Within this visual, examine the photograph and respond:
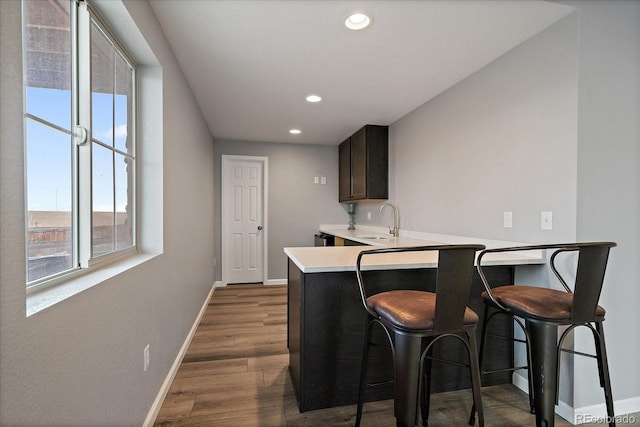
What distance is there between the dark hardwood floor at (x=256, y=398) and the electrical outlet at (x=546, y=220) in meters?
1.06

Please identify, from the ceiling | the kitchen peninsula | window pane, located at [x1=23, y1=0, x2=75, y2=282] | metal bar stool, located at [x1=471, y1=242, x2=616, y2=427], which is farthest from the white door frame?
metal bar stool, located at [x1=471, y1=242, x2=616, y2=427]

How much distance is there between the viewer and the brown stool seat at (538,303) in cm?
130

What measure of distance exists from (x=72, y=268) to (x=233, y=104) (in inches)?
91.6

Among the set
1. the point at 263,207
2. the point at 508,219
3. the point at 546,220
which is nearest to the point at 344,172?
the point at 263,207

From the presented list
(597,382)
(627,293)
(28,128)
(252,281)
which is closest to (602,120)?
(627,293)

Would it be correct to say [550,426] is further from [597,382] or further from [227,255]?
[227,255]

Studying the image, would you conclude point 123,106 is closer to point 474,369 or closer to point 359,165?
point 474,369

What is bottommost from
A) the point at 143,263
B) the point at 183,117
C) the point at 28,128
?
the point at 143,263

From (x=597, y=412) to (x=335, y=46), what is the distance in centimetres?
265

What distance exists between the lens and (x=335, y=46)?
Answer: 1.96 metres

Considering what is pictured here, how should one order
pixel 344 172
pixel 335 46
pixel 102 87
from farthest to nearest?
pixel 344 172, pixel 335 46, pixel 102 87

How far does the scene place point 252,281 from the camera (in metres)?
4.79

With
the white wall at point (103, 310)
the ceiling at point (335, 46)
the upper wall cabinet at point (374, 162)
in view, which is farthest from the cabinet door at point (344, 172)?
the white wall at point (103, 310)

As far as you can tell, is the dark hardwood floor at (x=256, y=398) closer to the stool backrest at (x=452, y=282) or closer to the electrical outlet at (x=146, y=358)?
the electrical outlet at (x=146, y=358)
